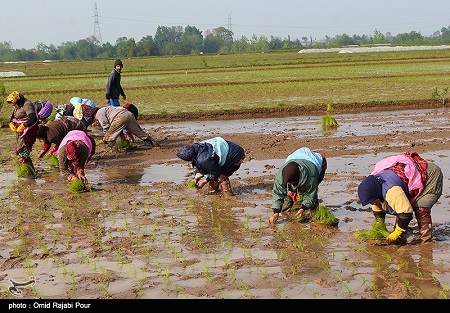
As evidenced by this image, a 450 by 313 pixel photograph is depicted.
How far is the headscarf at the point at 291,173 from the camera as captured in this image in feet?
21.3

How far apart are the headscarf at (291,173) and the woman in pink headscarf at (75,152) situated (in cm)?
358

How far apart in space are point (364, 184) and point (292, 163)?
0.90m

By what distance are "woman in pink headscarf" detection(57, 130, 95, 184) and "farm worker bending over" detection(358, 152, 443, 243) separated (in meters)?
4.50

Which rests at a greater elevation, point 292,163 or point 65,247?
point 292,163

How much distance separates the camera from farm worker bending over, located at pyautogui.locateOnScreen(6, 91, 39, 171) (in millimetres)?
9773

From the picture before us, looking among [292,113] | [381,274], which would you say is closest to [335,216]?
[381,274]

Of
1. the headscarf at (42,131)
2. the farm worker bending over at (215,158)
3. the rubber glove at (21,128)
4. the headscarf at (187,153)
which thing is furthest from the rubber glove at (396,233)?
the rubber glove at (21,128)

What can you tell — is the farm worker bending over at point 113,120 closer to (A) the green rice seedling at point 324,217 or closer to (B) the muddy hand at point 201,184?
(B) the muddy hand at point 201,184

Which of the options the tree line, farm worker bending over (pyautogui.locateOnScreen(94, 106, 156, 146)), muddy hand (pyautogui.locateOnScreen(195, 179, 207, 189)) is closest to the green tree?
the tree line

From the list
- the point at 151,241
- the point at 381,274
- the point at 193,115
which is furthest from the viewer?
the point at 193,115

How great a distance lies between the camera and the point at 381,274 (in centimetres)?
523

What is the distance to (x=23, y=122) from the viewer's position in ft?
32.5

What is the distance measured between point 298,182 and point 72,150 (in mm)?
3654
